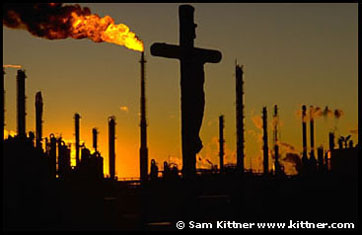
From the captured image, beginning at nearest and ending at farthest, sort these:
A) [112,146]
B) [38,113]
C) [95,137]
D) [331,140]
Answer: [38,113]
[112,146]
[95,137]
[331,140]

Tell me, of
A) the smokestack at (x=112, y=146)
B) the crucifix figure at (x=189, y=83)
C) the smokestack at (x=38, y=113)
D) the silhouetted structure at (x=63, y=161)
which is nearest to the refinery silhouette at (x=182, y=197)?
the crucifix figure at (x=189, y=83)

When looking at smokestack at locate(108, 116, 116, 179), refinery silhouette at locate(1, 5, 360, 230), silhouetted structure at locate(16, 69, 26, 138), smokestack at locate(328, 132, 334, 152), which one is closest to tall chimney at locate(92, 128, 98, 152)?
smokestack at locate(108, 116, 116, 179)

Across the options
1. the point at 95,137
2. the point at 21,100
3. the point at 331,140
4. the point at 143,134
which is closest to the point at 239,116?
the point at 143,134

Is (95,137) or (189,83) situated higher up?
(95,137)

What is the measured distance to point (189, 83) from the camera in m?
13.8

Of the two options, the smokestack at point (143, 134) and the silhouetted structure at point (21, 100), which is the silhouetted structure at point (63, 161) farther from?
the smokestack at point (143, 134)

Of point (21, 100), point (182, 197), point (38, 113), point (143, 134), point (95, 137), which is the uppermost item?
point (21, 100)

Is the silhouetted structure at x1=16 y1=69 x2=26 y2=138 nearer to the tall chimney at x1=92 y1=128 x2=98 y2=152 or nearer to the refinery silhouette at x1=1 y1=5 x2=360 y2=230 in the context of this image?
the refinery silhouette at x1=1 y1=5 x2=360 y2=230

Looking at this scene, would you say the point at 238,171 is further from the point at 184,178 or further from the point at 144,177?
the point at 184,178

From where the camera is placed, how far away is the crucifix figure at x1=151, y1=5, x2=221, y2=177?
13.6 metres

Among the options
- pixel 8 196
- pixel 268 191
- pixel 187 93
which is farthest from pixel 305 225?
pixel 268 191

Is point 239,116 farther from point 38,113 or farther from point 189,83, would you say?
point 189,83

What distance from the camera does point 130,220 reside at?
623 inches

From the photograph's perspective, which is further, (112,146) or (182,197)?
(112,146)
